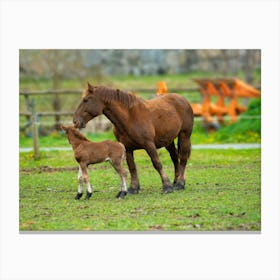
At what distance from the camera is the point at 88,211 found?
924cm

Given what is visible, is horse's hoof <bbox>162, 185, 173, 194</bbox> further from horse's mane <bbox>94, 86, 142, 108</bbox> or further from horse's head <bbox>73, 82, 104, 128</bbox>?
horse's head <bbox>73, 82, 104, 128</bbox>

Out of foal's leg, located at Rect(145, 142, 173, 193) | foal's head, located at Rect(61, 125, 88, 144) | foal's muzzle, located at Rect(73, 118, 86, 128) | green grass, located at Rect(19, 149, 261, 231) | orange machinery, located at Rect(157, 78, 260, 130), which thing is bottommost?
green grass, located at Rect(19, 149, 261, 231)

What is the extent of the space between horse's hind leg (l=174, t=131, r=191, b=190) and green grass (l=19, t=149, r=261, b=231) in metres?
0.17

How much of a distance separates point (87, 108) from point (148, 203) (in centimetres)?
154

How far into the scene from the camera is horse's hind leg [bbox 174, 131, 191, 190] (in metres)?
10.5

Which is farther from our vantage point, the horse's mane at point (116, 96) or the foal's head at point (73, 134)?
the horse's mane at point (116, 96)

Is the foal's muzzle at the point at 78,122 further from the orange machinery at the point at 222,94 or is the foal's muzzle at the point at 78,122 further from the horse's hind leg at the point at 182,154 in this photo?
the orange machinery at the point at 222,94

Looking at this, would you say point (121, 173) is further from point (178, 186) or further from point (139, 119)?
point (178, 186)

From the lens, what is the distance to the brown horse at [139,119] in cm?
954

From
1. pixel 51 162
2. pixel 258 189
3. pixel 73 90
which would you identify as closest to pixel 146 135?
pixel 258 189

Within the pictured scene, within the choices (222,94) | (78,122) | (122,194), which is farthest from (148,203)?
(222,94)

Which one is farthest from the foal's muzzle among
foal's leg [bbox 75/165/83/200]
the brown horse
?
foal's leg [bbox 75/165/83/200]

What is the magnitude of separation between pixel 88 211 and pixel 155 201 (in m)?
0.99

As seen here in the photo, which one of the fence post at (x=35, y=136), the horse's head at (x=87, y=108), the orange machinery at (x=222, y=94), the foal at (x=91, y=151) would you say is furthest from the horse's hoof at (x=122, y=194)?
the orange machinery at (x=222, y=94)
